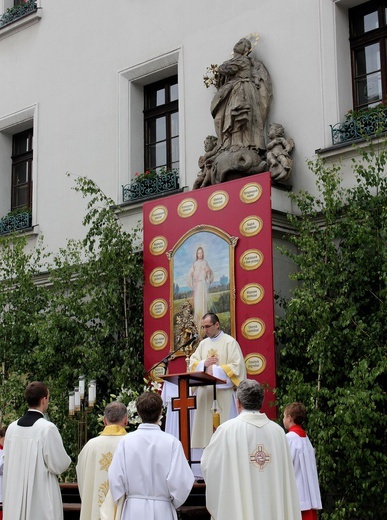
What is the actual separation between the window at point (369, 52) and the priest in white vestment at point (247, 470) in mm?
7254

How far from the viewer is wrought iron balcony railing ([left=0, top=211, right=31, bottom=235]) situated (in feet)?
63.4

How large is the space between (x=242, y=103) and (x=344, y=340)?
4429mm

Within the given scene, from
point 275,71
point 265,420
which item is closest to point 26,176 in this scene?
point 275,71

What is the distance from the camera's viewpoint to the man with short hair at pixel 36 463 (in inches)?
385

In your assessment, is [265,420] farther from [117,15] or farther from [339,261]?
[117,15]

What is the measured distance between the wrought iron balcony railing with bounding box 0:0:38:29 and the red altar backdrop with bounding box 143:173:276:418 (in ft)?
22.7

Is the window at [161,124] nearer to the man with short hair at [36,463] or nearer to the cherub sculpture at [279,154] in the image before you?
the cherub sculpture at [279,154]

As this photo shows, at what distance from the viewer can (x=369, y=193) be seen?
42.9 feet

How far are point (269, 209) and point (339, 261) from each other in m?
1.42

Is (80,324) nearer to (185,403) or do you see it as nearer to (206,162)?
(206,162)

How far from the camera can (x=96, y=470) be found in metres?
9.71

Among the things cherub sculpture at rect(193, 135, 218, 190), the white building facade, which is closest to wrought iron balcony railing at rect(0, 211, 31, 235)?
the white building facade

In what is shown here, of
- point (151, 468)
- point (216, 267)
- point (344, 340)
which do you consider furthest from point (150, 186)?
point (151, 468)

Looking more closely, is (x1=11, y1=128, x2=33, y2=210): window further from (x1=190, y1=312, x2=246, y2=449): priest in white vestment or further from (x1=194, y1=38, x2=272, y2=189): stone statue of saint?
(x1=190, y1=312, x2=246, y2=449): priest in white vestment
